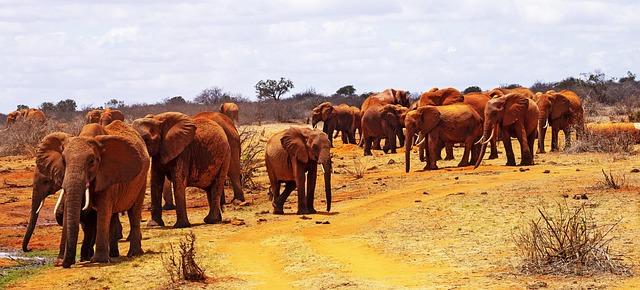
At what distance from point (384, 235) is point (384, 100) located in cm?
2420

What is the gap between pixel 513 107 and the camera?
26.1 m

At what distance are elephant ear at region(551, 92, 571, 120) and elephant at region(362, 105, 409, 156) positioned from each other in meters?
5.19

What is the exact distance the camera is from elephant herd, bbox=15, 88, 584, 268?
14.1m

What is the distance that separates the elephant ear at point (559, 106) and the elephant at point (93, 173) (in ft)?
61.7

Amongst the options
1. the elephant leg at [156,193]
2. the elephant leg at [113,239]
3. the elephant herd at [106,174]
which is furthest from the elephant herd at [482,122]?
the elephant leg at [113,239]

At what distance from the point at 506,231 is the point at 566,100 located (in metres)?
17.1

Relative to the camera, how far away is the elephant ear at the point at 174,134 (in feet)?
60.3

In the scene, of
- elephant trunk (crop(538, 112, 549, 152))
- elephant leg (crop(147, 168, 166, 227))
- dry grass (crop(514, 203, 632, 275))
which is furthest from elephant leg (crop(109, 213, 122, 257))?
elephant trunk (crop(538, 112, 549, 152))

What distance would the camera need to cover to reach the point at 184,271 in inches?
496

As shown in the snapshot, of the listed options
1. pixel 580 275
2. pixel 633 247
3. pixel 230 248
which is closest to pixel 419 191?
pixel 230 248

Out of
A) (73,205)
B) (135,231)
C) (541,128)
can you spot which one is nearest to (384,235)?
(135,231)

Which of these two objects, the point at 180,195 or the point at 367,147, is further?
the point at 367,147

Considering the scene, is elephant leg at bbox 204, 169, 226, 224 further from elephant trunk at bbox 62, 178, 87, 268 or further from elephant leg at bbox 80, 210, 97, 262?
elephant trunk at bbox 62, 178, 87, 268

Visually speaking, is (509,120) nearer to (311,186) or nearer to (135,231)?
(311,186)
